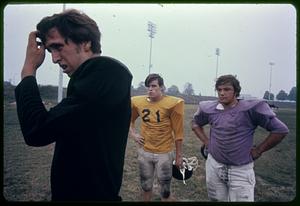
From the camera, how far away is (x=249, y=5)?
5.15 feet

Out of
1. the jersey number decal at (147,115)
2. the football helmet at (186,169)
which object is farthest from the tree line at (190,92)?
the football helmet at (186,169)

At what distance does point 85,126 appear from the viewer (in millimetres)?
1100

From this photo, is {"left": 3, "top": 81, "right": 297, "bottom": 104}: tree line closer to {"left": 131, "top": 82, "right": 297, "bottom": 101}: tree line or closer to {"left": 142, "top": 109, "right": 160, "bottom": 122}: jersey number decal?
{"left": 131, "top": 82, "right": 297, "bottom": 101}: tree line

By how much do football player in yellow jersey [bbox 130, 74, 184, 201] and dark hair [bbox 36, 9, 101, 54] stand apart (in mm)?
432

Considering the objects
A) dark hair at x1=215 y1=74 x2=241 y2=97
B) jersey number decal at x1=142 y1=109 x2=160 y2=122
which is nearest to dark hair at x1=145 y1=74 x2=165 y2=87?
jersey number decal at x1=142 y1=109 x2=160 y2=122

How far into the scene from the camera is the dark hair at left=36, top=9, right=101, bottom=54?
119 cm

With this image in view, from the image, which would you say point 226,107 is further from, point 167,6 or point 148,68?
point 167,6

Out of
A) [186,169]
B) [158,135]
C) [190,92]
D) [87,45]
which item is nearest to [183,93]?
[190,92]

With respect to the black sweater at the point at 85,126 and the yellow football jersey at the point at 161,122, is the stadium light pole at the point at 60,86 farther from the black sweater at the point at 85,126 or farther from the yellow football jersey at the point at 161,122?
the yellow football jersey at the point at 161,122

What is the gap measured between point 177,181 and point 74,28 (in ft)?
3.34

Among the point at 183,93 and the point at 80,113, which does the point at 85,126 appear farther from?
the point at 183,93

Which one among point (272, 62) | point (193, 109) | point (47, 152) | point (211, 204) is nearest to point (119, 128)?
point (47, 152)

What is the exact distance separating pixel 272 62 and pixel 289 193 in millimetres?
743

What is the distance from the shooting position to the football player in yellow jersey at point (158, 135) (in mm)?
Answer: 1593
